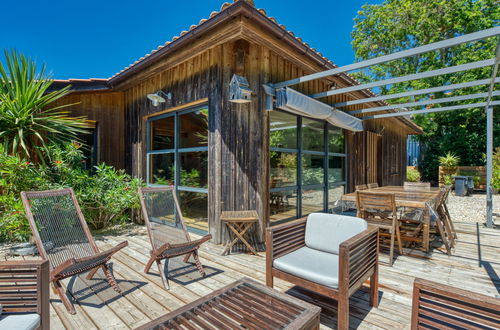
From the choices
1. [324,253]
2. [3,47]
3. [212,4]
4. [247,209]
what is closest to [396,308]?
[324,253]

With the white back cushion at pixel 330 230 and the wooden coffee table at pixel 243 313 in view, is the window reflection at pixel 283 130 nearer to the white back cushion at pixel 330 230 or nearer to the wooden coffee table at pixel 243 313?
the white back cushion at pixel 330 230

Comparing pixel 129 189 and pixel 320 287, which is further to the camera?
pixel 129 189

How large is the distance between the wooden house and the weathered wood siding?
0.8 inches

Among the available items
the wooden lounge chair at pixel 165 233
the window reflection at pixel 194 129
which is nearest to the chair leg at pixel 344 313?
the wooden lounge chair at pixel 165 233

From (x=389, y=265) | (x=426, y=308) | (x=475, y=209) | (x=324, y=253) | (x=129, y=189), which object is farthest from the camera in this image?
(x=475, y=209)

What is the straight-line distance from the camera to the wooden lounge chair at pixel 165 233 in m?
2.64

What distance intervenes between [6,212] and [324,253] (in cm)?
442

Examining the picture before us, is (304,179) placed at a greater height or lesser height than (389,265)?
greater

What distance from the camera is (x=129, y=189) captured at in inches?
187

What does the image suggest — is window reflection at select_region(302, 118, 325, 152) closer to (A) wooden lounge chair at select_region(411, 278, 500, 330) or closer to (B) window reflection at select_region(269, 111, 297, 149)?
(B) window reflection at select_region(269, 111, 297, 149)

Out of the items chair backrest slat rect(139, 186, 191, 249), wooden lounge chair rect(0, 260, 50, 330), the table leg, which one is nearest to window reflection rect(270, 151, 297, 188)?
chair backrest slat rect(139, 186, 191, 249)

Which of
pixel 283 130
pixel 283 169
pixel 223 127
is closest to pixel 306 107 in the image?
pixel 283 130

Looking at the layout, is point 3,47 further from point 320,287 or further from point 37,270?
point 320,287

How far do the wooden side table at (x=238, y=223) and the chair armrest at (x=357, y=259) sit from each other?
1.53m
